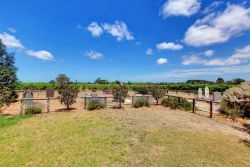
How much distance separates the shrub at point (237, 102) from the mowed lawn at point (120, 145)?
154 inches

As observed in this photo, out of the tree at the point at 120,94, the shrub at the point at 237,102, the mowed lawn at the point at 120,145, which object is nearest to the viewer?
the mowed lawn at the point at 120,145

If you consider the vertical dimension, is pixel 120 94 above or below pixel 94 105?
above

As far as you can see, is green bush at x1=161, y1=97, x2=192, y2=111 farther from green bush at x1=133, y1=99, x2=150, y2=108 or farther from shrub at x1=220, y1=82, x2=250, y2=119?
shrub at x1=220, y1=82, x2=250, y2=119

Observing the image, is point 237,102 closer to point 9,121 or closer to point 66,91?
point 66,91

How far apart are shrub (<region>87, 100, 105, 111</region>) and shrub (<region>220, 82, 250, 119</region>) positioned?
9.40m

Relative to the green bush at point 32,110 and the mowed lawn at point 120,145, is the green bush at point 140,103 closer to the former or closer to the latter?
the mowed lawn at point 120,145

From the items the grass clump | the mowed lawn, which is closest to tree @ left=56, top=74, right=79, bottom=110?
the grass clump

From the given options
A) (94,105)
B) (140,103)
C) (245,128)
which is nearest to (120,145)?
(245,128)

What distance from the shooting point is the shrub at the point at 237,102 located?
1384 centimetres

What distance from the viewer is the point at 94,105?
15820mm

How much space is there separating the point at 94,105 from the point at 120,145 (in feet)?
29.0

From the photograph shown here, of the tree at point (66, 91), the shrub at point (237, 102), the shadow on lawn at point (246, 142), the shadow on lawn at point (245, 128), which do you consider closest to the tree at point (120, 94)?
the tree at point (66, 91)

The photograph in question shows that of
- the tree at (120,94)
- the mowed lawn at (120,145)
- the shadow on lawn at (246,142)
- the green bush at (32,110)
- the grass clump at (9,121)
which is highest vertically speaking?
the tree at (120,94)

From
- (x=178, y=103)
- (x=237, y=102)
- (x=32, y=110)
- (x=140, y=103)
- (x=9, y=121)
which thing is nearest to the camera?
(x=9, y=121)
